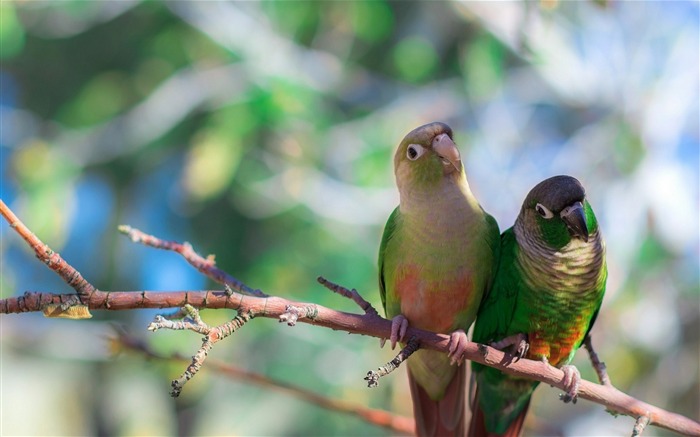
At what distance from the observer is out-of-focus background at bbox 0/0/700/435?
8.22m

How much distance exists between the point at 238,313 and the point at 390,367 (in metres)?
0.50

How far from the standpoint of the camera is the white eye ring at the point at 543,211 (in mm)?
3152

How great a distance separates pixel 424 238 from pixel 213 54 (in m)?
7.19

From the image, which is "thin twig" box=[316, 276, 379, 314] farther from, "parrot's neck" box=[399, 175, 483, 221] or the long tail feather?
the long tail feather

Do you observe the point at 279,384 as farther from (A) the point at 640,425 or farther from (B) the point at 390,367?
(A) the point at 640,425

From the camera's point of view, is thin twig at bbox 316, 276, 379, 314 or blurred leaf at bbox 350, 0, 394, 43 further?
blurred leaf at bbox 350, 0, 394, 43

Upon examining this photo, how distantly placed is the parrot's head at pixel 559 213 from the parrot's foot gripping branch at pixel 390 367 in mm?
848

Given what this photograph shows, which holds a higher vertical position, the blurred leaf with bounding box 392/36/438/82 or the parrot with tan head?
the blurred leaf with bounding box 392/36/438/82

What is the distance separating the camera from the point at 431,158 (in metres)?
3.38

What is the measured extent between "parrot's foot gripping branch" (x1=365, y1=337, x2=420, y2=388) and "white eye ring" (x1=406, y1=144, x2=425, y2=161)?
991mm

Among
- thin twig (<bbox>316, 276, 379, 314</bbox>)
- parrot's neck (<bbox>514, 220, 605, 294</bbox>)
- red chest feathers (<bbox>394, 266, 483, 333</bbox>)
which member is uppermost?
parrot's neck (<bbox>514, 220, 605, 294</bbox>)

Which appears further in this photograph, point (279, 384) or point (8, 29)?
point (8, 29)

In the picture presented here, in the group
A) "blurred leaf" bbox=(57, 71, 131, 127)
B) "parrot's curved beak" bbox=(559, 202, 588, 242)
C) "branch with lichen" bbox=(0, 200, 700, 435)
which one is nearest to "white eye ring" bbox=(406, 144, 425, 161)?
"parrot's curved beak" bbox=(559, 202, 588, 242)

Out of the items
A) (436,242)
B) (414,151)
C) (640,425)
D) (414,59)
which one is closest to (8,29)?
A: (414,59)
